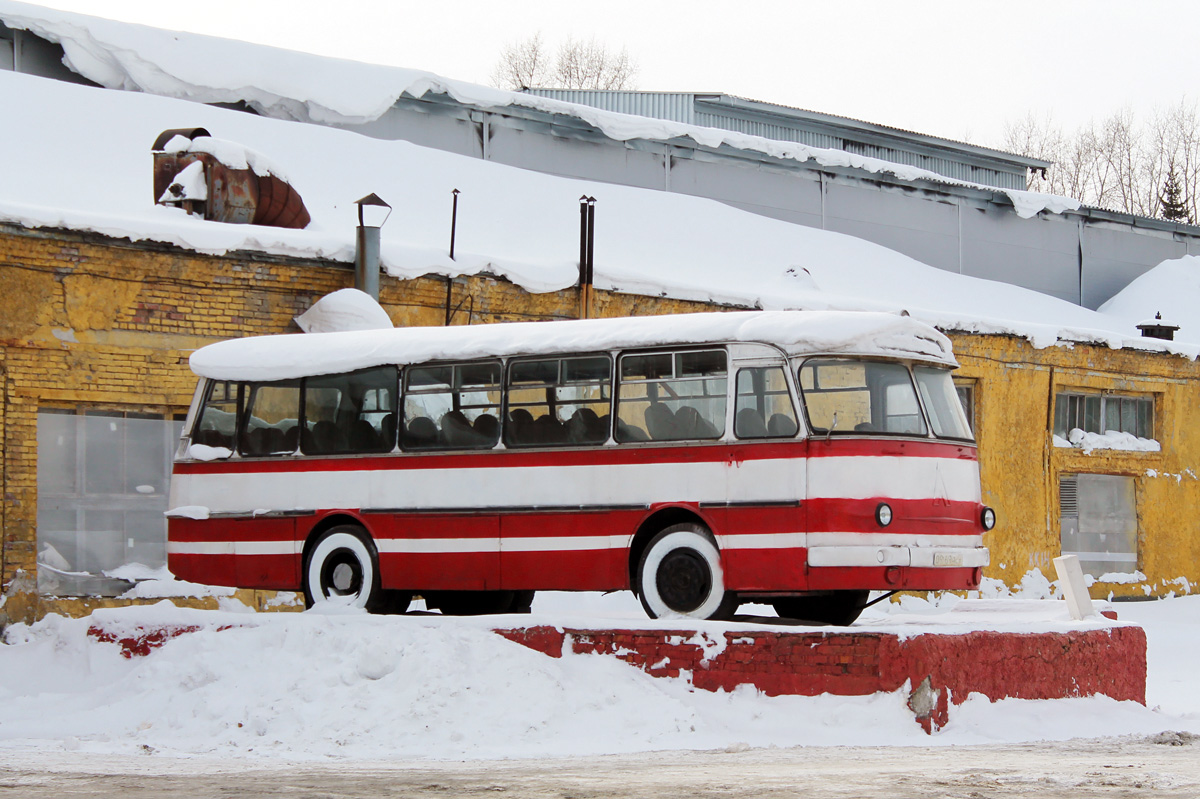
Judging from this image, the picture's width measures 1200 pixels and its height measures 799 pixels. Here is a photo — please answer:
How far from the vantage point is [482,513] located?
1243 cm

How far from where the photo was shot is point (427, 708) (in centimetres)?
1018

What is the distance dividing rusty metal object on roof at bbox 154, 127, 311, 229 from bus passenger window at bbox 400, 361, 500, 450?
5.39m

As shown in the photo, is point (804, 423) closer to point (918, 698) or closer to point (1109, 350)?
point (918, 698)

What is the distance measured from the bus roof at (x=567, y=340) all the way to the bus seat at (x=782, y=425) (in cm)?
53

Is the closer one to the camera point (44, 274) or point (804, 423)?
point (804, 423)

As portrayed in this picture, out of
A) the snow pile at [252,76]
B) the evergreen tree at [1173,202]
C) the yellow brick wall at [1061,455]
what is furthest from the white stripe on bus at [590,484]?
the evergreen tree at [1173,202]

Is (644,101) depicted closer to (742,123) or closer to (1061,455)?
(742,123)

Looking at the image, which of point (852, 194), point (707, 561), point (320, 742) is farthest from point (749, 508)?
point (852, 194)

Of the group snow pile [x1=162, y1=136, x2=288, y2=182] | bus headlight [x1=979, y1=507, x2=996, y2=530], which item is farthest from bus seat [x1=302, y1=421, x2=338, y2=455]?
bus headlight [x1=979, y1=507, x2=996, y2=530]

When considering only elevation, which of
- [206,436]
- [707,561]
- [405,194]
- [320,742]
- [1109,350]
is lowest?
[320,742]

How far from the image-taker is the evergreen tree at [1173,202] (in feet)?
183

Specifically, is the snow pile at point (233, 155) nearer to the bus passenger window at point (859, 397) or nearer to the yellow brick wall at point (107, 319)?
A: the yellow brick wall at point (107, 319)

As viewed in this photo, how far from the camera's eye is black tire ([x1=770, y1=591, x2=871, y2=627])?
12336 millimetres

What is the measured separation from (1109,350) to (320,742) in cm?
1855
